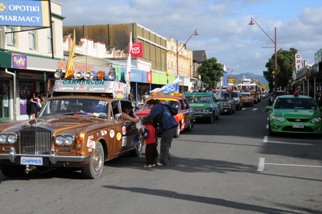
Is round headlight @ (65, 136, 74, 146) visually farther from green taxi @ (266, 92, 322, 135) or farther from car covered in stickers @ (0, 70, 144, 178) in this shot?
green taxi @ (266, 92, 322, 135)

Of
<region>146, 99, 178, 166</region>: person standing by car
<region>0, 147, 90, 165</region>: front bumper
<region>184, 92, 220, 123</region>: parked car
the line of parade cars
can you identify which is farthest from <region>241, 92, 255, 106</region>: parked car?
<region>0, 147, 90, 165</region>: front bumper

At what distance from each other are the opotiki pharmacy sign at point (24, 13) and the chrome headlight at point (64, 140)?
1357 centimetres

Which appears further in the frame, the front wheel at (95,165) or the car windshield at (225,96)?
the car windshield at (225,96)

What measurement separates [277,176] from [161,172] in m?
2.38

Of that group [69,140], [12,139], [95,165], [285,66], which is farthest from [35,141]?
[285,66]

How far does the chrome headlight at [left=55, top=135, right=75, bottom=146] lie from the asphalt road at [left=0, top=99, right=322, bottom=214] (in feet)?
2.56

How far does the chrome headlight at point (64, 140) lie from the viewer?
733 cm

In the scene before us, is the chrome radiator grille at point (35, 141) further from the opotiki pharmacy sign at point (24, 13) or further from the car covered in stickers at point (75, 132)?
the opotiki pharmacy sign at point (24, 13)

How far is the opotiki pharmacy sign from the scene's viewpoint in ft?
63.1

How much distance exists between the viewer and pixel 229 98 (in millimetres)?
30031

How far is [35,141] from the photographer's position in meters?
7.42

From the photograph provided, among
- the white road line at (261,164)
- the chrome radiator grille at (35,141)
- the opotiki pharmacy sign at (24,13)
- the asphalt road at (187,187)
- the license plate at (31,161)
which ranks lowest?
the white road line at (261,164)

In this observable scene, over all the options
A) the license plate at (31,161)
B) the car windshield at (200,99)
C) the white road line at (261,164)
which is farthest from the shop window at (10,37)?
the white road line at (261,164)

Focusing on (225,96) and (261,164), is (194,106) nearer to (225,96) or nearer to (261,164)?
(225,96)
